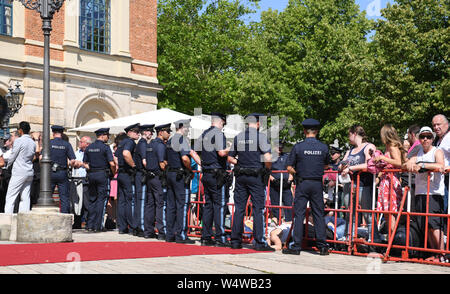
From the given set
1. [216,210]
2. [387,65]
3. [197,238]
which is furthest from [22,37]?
[387,65]

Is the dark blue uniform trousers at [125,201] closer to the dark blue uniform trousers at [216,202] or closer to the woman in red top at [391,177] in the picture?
the dark blue uniform trousers at [216,202]

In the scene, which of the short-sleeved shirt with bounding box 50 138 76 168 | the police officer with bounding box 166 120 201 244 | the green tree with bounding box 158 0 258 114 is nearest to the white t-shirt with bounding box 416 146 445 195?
the police officer with bounding box 166 120 201 244

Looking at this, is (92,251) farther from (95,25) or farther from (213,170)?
(95,25)

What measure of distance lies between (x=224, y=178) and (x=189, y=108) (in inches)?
1209

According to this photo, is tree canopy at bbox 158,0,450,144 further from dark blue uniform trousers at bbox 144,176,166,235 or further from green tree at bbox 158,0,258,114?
dark blue uniform trousers at bbox 144,176,166,235

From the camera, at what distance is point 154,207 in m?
12.2

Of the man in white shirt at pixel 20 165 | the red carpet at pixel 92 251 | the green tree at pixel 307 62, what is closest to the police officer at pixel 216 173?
the red carpet at pixel 92 251

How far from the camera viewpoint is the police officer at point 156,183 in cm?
1179

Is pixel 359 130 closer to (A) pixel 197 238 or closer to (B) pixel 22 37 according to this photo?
(A) pixel 197 238

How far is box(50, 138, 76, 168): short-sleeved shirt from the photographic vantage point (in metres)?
13.1

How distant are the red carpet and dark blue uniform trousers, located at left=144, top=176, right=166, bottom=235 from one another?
108 cm

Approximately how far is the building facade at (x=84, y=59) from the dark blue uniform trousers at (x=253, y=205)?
46.6 ft
